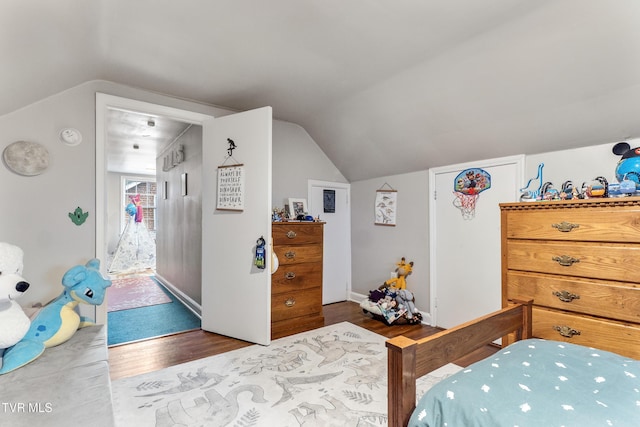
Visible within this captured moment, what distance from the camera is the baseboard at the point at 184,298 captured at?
364 centimetres

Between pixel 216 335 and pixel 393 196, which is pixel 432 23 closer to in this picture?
pixel 393 196

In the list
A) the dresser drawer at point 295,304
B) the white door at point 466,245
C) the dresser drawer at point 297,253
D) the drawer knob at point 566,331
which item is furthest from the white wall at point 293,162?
the drawer knob at point 566,331

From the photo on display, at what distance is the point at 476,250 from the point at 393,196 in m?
1.20

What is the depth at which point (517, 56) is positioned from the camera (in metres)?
2.00

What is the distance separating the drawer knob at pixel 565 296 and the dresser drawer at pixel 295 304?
7.20ft

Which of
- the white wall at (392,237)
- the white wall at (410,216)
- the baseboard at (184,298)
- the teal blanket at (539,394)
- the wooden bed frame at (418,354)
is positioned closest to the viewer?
the teal blanket at (539,394)

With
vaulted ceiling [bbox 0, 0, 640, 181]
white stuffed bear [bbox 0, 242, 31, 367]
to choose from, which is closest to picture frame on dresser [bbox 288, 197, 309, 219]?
vaulted ceiling [bbox 0, 0, 640, 181]

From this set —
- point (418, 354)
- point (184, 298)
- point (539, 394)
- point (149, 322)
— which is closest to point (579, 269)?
point (539, 394)

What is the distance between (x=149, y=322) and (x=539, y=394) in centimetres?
366

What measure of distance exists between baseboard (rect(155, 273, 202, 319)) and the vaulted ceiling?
2.48 meters

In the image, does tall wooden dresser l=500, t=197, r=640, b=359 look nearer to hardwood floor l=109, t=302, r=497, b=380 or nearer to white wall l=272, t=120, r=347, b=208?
hardwood floor l=109, t=302, r=497, b=380

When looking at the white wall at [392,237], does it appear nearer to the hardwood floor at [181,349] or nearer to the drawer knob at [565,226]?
the hardwood floor at [181,349]

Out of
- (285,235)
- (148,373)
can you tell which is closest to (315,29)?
(285,235)

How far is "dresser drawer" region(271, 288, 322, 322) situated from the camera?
3.02 metres
